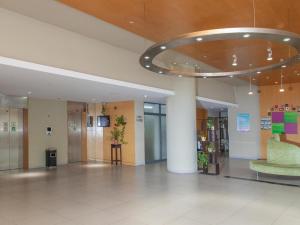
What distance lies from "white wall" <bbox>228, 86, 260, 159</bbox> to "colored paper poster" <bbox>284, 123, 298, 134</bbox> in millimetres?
1434

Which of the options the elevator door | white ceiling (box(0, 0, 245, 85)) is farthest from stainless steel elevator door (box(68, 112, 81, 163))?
white ceiling (box(0, 0, 245, 85))

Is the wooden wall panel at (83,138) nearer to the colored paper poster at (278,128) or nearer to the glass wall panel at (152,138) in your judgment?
the glass wall panel at (152,138)

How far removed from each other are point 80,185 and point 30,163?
5.00 m

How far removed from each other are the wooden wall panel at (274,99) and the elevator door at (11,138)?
12667mm

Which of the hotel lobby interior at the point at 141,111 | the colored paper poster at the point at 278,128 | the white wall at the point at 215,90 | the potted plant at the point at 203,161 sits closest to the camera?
the hotel lobby interior at the point at 141,111

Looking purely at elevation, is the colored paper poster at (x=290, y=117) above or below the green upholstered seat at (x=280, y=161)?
above

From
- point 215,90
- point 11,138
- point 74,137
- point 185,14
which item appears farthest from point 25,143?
point 185,14

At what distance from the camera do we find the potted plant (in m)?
10.1

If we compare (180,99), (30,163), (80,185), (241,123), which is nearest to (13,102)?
(30,163)

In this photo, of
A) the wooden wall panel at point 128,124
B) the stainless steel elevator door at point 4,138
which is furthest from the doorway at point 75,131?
the stainless steel elevator door at point 4,138

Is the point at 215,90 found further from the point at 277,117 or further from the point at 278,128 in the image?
the point at 278,128

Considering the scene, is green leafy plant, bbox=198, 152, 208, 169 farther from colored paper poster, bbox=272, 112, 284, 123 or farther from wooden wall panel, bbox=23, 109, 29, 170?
wooden wall panel, bbox=23, 109, 29, 170

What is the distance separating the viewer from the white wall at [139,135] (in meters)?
12.6

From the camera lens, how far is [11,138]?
39.1 ft
